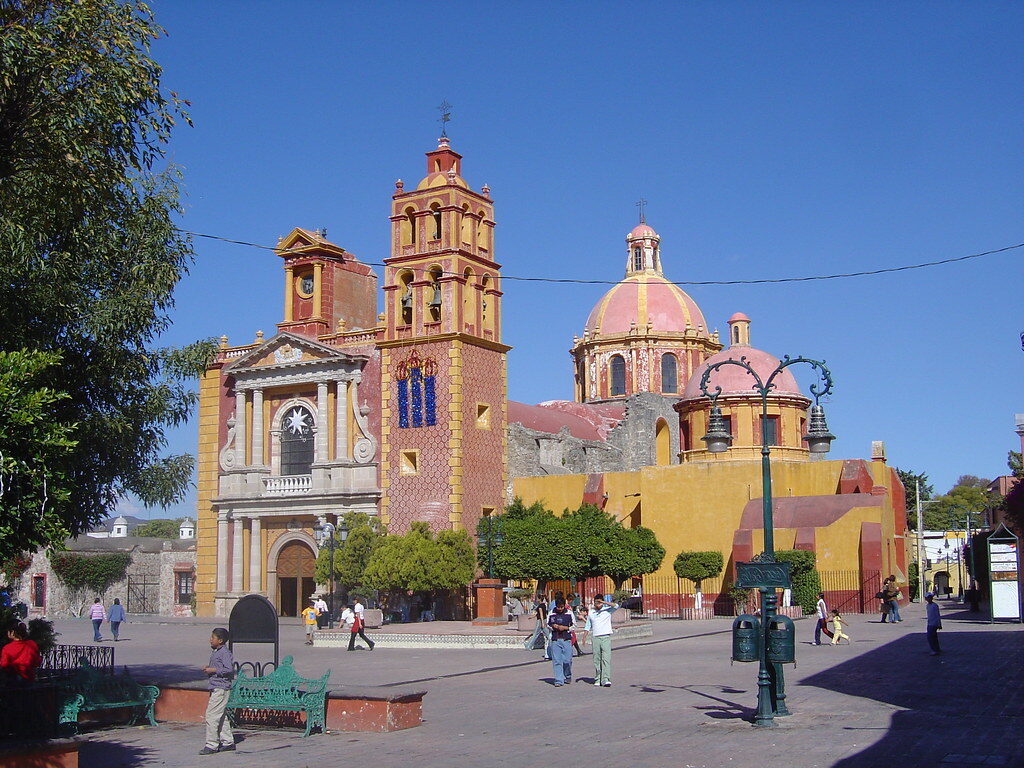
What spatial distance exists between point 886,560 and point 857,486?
3.49 m

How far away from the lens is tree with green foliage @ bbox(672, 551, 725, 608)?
38.8 meters

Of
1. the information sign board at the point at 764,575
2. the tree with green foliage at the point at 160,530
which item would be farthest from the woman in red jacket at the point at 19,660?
the tree with green foliage at the point at 160,530

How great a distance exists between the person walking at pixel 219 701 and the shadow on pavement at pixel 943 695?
6018 mm

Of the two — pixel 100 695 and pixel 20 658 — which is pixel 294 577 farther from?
pixel 20 658

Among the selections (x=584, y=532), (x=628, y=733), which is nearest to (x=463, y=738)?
(x=628, y=733)

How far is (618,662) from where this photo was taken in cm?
2178

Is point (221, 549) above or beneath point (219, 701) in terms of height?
above

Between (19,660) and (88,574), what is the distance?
144ft

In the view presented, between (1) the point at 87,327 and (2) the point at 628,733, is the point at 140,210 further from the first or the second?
(2) the point at 628,733

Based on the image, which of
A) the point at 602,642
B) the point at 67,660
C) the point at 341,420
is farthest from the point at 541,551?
the point at 67,660

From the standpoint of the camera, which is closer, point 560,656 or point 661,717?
point 661,717

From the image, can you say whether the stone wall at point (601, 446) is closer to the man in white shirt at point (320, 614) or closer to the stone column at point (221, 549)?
the stone column at point (221, 549)

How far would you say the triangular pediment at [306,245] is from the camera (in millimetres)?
43938

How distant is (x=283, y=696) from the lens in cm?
1308
